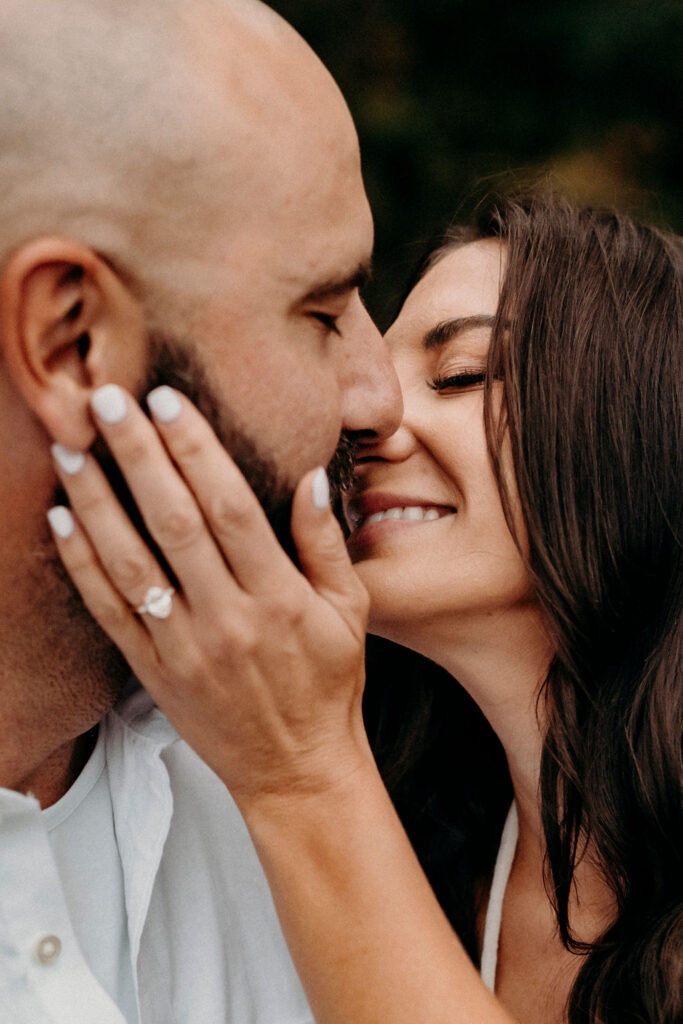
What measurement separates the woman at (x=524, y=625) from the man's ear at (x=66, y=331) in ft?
1.10

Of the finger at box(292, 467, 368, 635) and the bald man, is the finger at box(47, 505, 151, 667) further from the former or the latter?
the finger at box(292, 467, 368, 635)

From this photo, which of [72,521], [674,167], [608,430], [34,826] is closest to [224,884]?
[34,826]

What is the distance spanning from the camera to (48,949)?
1449 millimetres

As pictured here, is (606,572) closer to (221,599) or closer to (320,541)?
(320,541)

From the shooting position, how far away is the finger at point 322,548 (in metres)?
1.54

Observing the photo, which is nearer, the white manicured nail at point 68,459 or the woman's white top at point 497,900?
the white manicured nail at point 68,459

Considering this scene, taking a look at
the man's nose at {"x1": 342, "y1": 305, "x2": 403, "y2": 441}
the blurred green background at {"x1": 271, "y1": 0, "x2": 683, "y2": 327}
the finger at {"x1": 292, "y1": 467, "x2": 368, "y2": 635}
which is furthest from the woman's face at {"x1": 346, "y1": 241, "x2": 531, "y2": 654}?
the blurred green background at {"x1": 271, "y1": 0, "x2": 683, "y2": 327}

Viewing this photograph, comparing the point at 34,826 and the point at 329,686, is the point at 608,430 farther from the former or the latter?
the point at 34,826

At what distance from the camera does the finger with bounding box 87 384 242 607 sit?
135cm

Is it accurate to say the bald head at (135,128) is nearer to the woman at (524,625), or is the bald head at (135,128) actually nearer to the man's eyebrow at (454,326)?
the woman at (524,625)

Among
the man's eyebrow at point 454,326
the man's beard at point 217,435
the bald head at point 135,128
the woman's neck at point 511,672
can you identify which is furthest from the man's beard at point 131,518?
the man's eyebrow at point 454,326

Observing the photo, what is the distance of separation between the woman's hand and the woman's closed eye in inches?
25.6

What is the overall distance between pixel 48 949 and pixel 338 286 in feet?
3.36

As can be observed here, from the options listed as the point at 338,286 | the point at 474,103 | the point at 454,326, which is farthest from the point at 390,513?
the point at 474,103
